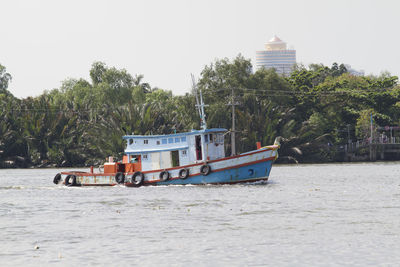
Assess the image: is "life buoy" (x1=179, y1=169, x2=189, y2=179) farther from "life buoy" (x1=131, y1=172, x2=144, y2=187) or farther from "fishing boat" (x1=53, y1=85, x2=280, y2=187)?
"life buoy" (x1=131, y1=172, x2=144, y2=187)

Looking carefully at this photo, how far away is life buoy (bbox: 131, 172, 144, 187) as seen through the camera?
6600 centimetres

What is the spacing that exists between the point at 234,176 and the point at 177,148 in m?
5.66

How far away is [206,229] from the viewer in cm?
3316

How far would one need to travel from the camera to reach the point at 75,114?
135 metres

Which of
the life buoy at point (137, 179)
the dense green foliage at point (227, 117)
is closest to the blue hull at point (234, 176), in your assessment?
the life buoy at point (137, 179)

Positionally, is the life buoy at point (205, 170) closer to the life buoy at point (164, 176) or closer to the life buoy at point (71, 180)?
the life buoy at point (164, 176)

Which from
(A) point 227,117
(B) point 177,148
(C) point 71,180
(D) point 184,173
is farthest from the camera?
(A) point 227,117

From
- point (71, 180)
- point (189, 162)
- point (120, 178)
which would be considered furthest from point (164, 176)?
point (71, 180)

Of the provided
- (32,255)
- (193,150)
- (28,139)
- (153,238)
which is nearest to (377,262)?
(153,238)

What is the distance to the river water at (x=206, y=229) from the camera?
2548cm

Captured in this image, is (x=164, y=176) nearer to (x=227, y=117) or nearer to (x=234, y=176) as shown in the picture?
(x=234, y=176)

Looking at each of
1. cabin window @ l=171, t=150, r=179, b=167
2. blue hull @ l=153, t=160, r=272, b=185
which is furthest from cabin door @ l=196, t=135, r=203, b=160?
cabin window @ l=171, t=150, r=179, b=167

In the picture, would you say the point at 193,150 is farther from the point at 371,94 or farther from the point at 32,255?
the point at 371,94

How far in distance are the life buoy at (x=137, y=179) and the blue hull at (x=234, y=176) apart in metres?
2.64
